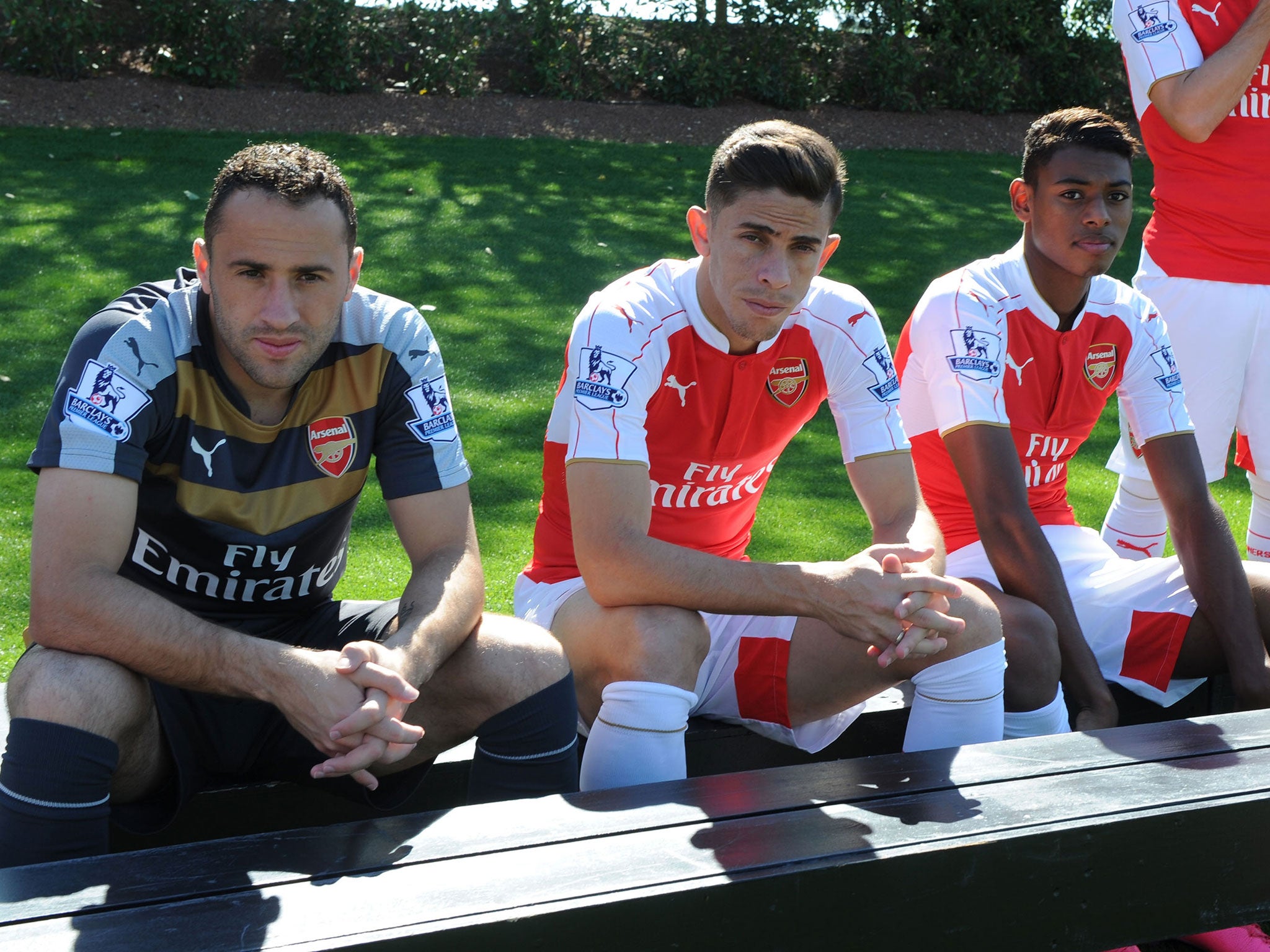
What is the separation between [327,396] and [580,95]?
1022cm

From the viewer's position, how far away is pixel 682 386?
2.88m

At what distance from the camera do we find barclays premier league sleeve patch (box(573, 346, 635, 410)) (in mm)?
2697

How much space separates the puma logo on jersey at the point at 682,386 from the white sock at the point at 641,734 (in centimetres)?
71

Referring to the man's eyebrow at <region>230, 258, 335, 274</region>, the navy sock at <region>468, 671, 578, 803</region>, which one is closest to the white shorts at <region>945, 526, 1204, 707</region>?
the navy sock at <region>468, 671, 578, 803</region>

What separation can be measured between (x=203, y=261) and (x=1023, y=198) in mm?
2158

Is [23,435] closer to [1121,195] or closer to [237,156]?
[237,156]

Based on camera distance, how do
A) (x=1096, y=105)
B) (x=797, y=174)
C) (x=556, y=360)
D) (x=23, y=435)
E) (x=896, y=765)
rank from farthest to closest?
(x=1096, y=105) → (x=556, y=360) → (x=23, y=435) → (x=797, y=174) → (x=896, y=765)

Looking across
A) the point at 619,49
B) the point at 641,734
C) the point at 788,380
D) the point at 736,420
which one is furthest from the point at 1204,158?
the point at 619,49

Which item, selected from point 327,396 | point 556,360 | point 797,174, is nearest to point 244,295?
point 327,396

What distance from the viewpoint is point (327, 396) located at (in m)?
2.57

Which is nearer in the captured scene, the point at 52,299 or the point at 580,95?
the point at 52,299

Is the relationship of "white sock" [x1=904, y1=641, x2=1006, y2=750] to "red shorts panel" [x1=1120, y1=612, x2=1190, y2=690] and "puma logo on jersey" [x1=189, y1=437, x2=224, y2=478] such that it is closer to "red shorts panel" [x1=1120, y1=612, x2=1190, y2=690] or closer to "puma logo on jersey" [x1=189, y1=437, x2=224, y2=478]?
"red shorts panel" [x1=1120, y1=612, x2=1190, y2=690]

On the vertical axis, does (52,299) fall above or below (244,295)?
below

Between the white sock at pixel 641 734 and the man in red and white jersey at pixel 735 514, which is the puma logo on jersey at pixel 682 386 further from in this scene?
the white sock at pixel 641 734
